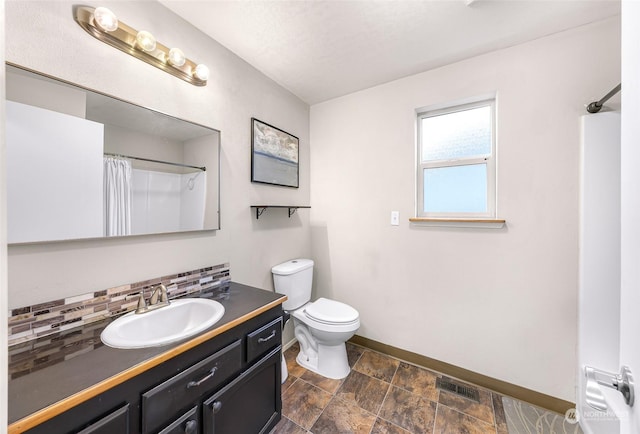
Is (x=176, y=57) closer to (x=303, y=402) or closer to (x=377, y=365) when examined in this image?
(x=303, y=402)

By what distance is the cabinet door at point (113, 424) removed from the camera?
0.66m

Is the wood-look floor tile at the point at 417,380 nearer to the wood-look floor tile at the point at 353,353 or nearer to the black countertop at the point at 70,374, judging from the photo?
the wood-look floor tile at the point at 353,353

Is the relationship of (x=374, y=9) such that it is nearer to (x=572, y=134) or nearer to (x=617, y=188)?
(x=572, y=134)

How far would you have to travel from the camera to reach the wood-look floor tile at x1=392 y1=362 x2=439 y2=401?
1670mm

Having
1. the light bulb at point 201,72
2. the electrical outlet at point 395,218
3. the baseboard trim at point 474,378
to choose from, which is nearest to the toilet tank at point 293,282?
the baseboard trim at point 474,378

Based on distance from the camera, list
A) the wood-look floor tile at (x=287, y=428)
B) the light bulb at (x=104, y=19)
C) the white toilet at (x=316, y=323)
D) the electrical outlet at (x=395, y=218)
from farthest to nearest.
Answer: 1. the electrical outlet at (x=395, y=218)
2. the white toilet at (x=316, y=323)
3. the wood-look floor tile at (x=287, y=428)
4. the light bulb at (x=104, y=19)

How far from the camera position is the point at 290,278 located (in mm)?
1940

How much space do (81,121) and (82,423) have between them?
111 cm

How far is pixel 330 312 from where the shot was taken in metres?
1.87

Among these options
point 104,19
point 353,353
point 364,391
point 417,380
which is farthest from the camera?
point 353,353

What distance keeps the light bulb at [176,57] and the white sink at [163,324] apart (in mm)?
1275

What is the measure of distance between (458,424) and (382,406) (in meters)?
0.44

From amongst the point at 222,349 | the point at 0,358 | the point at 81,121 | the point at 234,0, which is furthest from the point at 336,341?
the point at 234,0

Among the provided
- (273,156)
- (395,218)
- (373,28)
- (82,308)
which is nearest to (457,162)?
(395,218)
